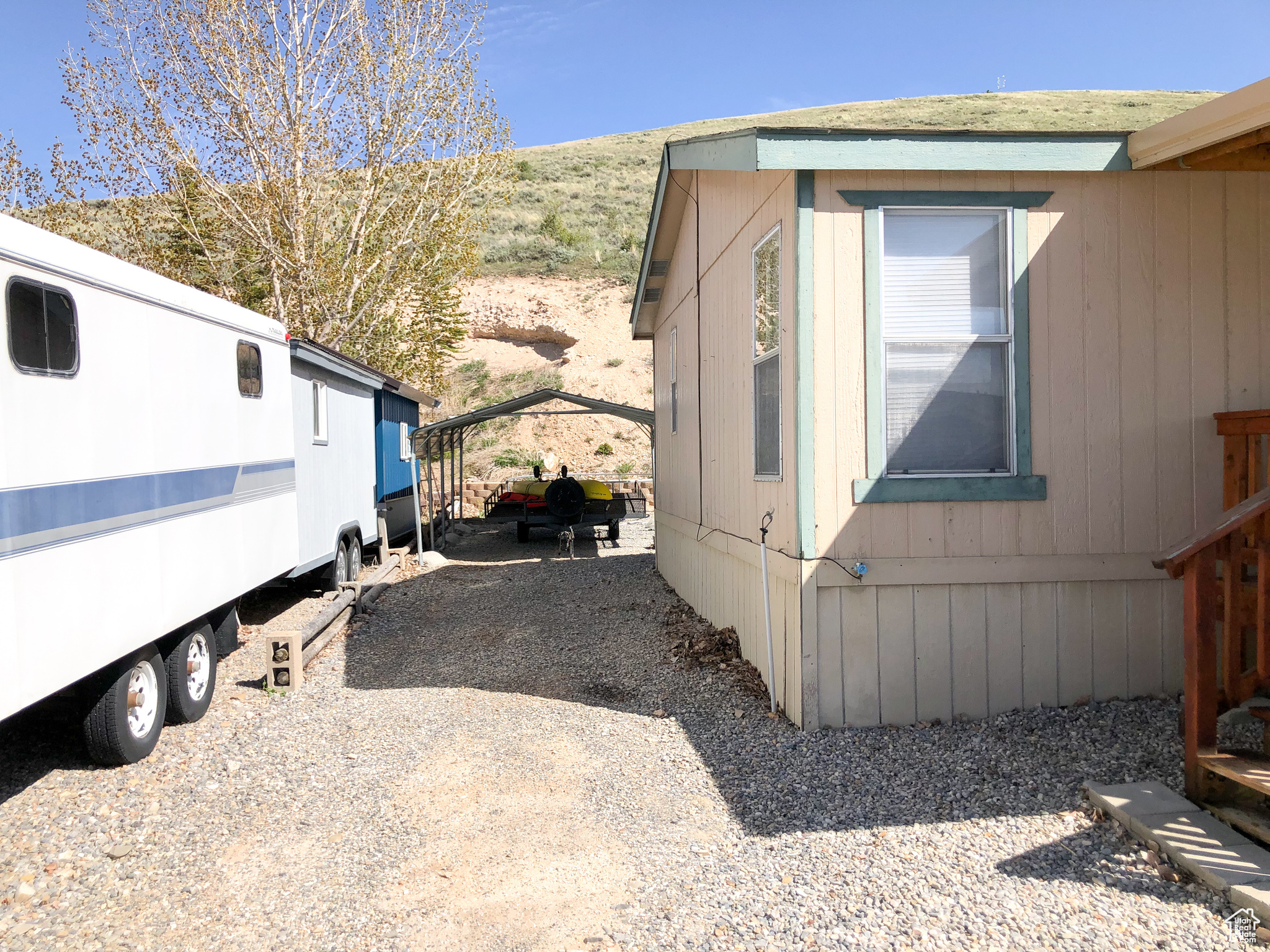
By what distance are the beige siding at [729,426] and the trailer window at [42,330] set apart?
3.58m

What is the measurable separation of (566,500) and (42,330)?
10.2 meters

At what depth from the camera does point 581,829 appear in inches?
153

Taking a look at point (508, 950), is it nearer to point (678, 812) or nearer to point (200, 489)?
point (678, 812)

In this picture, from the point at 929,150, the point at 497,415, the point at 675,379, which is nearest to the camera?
the point at 929,150

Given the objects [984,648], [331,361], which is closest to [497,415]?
[331,361]

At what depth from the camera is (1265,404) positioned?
4.96 m

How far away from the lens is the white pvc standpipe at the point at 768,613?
17.6 ft

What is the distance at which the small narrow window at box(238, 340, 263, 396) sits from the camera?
6250mm

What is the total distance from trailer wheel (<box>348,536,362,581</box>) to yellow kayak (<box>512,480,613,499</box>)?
4.22 meters

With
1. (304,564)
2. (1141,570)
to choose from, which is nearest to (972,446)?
(1141,570)

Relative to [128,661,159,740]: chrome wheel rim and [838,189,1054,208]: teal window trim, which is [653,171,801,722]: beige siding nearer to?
[838,189,1054,208]: teal window trim

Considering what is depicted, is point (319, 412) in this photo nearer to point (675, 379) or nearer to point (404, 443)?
point (675, 379)

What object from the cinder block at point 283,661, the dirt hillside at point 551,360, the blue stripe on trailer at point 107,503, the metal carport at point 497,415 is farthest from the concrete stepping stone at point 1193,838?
the dirt hillside at point 551,360

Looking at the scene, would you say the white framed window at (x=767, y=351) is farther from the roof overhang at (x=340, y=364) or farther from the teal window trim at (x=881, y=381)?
the roof overhang at (x=340, y=364)
